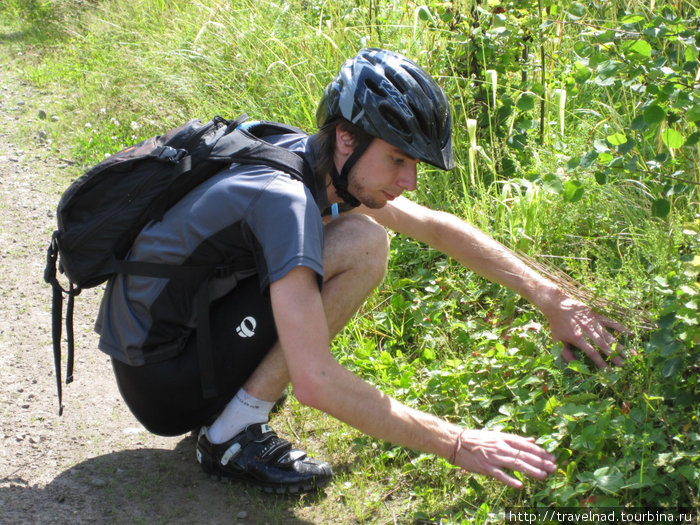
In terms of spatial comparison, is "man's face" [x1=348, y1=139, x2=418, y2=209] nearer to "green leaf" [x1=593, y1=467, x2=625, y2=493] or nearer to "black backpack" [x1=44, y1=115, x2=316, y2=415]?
"black backpack" [x1=44, y1=115, x2=316, y2=415]

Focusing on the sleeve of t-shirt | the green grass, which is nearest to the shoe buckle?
the green grass

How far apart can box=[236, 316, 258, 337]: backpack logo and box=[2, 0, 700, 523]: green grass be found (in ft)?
2.29

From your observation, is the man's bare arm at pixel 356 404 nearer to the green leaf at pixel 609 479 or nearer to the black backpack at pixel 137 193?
the green leaf at pixel 609 479

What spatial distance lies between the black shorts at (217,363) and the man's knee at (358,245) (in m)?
0.33

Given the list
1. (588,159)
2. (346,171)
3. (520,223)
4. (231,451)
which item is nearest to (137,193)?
(346,171)

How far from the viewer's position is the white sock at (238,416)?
3.19 metres

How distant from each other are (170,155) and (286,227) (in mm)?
572

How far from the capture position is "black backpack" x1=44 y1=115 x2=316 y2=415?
113 inches

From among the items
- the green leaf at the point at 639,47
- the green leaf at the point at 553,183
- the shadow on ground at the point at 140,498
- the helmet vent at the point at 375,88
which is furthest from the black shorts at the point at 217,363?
the green leaf at the point at 639,47

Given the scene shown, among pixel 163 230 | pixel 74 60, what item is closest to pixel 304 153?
pixel 163 230

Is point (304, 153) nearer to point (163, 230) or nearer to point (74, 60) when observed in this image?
point (163, 230)

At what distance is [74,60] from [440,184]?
4.69 m

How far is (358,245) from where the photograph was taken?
3.18 meters

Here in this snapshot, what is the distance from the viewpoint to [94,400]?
3822 millimetres
